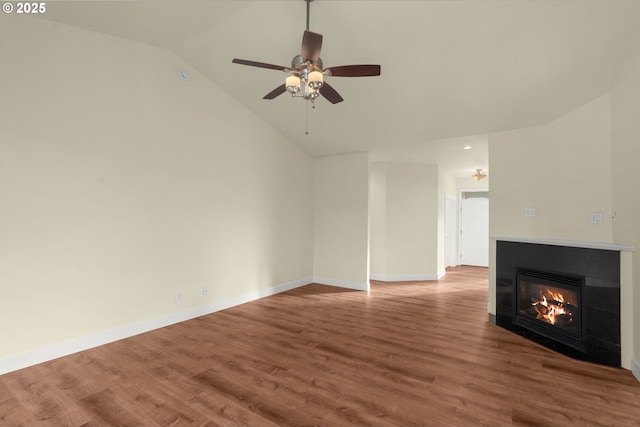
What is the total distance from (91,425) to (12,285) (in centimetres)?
164

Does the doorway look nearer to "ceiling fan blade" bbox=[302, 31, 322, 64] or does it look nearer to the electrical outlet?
the electrical outlet

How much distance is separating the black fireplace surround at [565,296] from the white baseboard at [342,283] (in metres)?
2.37

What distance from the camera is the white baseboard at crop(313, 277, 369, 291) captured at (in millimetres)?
5730

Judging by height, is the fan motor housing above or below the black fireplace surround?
above

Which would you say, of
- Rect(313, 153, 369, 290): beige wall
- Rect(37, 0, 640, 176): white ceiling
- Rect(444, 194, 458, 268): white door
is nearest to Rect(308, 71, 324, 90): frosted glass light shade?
Rect(37, 0, 640, 176): white ceiling

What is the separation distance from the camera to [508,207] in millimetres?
4008

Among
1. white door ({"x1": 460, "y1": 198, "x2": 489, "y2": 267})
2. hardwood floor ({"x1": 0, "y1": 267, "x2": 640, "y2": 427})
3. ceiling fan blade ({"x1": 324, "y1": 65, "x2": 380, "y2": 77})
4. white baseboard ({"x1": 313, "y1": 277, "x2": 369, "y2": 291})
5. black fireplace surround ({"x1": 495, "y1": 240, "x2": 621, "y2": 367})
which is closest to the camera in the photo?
hardwood floor ({"x1": 0, "y1": 267, "x2": 640, "y2": 427})

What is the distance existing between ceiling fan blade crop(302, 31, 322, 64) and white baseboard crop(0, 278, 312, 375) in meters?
3.49

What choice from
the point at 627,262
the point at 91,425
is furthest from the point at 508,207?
the point at 91,425

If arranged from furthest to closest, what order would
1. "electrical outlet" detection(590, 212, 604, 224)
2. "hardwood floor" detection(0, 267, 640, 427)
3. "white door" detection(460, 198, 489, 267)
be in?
"white door" detection(460, 198, 489, 267) < "electrical outlet" detection(590, 212, 604, 224) < "hardwood floor" detection(0, 267, 640, 427)

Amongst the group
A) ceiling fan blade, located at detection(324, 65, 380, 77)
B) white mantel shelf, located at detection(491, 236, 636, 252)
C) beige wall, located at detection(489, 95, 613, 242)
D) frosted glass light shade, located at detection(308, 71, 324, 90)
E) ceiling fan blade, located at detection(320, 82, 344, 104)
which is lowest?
white mantel shelf, located at detection(491, 236, 636, 252)

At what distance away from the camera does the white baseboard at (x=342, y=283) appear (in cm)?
573

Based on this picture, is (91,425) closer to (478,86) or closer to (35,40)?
(35,40)

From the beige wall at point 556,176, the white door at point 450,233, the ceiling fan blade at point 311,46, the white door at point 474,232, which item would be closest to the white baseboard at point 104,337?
the ceiling fan blade at point 311,46
